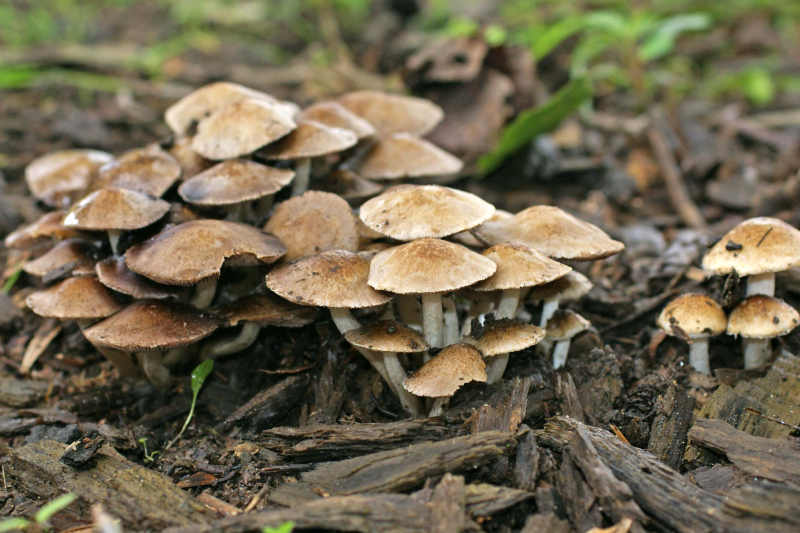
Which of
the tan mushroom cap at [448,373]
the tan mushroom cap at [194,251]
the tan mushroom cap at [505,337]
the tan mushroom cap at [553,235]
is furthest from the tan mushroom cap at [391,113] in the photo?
the tan mushroom cap at [448,373]

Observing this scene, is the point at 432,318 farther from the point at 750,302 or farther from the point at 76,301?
the point at 76,301

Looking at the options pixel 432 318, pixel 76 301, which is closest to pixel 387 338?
pixel 432 318

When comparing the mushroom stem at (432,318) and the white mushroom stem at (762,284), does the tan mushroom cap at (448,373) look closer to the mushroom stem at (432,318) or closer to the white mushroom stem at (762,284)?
the mushroom stem at (432,318)

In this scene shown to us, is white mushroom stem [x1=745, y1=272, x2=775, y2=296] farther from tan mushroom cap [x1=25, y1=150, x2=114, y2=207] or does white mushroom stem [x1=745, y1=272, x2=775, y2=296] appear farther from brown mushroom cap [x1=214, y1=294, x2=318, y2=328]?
tan mushroom cap [x1=25, y1=150, x2=114, y2=207]

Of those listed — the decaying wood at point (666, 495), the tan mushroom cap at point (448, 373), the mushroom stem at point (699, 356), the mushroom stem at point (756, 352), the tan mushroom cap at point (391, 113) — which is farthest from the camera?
the tan mushroom cap at point (391, 113)

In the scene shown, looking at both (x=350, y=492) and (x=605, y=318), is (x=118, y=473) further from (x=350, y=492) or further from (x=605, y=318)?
(x=605, y=318)

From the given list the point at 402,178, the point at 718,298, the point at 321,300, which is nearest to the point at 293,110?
the point at 402,178
